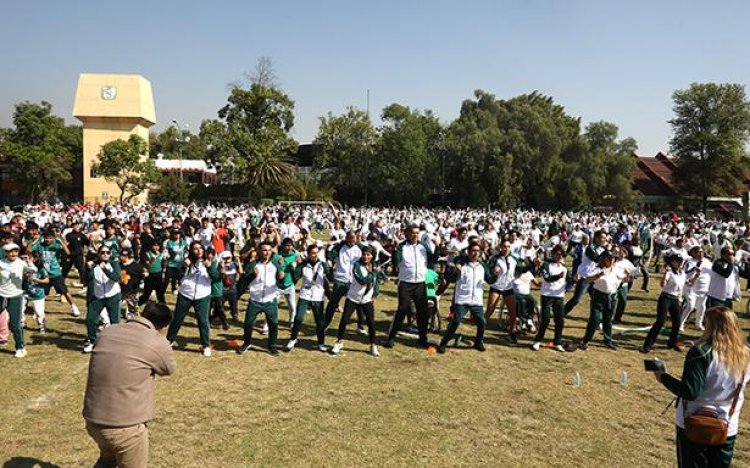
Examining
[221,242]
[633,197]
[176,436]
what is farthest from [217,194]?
[176,436]

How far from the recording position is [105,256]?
8227 millimetres

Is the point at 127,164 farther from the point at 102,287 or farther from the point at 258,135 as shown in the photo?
the point at 102,287

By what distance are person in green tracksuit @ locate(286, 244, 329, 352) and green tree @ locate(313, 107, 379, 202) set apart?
5137 centimetres

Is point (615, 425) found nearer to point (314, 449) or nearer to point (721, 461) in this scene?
point (721, 461)

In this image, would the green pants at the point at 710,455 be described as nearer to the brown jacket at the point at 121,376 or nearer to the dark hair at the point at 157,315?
the brown jacket at the point at 121,376

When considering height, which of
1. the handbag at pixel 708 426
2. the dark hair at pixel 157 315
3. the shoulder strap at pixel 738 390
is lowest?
the handbag at pixel 708 426

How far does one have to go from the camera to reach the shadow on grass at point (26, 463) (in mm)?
5059

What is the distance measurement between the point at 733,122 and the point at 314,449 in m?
59.6

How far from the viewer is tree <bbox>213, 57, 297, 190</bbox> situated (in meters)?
53.1

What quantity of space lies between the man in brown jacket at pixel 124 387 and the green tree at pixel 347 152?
2229 inches

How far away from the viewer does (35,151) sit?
56.4 meters

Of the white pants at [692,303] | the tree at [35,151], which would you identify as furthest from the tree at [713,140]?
the tree at [35,151]

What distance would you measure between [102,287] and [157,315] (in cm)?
478

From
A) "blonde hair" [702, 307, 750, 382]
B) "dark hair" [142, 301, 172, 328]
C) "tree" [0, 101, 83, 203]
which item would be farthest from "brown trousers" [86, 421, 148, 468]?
"tree" [0, 101, 83, 203]
